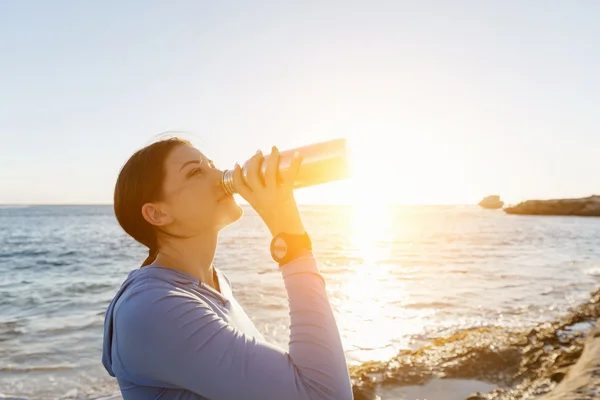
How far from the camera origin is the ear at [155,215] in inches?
68.6

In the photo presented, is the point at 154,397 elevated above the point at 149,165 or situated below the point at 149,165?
below

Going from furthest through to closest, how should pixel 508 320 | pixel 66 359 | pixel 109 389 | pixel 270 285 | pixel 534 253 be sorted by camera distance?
1. pixel 534 253
2. pixel 270 285
3. pixel 508 320
4. pixel 66 359
5. pixel 109 389

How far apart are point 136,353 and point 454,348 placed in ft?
20.0

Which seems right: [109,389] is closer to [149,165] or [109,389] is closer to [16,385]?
[16,385]

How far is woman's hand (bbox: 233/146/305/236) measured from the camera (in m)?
1.58

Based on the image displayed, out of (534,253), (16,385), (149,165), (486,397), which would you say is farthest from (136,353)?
(534,253)

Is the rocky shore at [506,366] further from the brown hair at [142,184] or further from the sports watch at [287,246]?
the brown hair at [142,184]

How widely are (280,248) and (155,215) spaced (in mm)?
522

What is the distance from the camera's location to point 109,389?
20.3 feet

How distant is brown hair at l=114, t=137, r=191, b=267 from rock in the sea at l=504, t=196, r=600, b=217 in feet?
279

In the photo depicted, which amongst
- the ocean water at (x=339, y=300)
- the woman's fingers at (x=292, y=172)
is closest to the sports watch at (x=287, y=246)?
the woman's fingers at (x=292, y=172)

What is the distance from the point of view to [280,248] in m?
1.55

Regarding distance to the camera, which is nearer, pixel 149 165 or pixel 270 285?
pixel 149 165

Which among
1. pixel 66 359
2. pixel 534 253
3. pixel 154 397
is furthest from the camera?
pixel 534 253
